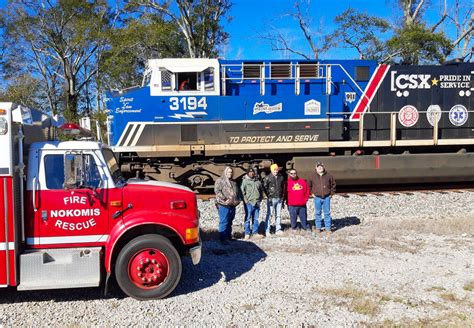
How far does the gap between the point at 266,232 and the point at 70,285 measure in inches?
168

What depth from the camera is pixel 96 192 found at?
521 cm

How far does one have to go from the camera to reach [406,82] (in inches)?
523

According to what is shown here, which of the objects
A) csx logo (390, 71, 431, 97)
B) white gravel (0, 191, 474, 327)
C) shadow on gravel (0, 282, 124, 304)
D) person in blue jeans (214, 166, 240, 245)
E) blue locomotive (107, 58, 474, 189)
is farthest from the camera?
csx logo (390, 71, 431, 97)

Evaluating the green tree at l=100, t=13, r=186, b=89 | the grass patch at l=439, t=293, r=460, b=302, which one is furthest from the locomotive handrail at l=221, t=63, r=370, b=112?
the green tree at l=100, t=13, r=186, b=89

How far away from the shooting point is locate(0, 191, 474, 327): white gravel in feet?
15.4

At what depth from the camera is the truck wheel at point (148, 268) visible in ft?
17.2

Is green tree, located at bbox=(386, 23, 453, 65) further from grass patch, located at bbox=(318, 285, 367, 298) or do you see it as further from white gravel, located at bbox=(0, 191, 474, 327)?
grass patch, located at bbox=(318, 285, 367, 298)

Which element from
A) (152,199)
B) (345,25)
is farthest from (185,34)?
(152,199)

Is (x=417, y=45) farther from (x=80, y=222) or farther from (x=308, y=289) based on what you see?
(x=80, y=222)

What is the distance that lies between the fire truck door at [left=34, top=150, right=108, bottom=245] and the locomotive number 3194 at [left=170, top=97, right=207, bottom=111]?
→ 6.90 m

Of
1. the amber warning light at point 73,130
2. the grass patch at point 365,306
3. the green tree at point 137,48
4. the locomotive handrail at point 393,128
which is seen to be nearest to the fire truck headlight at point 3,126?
the amber warning light at point 73,130

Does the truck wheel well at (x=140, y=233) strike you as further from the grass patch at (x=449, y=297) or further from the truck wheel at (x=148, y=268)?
the grass patch at (x=449, y=297)

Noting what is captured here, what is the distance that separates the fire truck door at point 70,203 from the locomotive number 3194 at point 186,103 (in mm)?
6903

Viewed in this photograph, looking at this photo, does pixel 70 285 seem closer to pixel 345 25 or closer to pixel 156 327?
pixel 156 327
